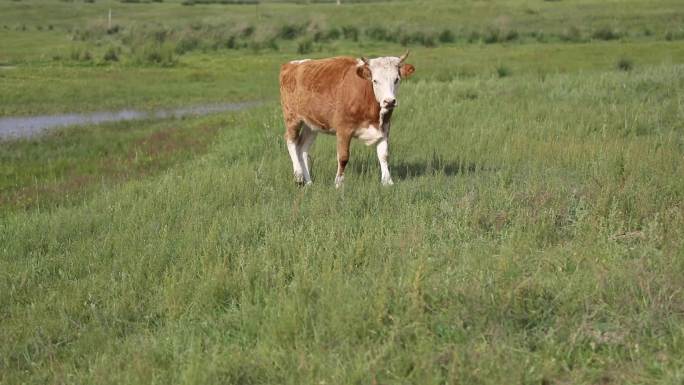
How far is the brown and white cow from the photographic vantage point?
948 centimetres

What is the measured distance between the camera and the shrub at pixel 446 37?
4747 centimetres

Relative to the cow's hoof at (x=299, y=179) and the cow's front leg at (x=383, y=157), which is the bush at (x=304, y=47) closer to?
the cow's hoof at (x=299, y=179)

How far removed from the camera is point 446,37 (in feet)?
157

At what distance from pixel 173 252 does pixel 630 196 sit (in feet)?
13.7

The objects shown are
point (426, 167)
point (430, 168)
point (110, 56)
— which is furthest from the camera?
point (110, 56)

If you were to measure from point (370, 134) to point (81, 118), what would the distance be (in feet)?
57.6

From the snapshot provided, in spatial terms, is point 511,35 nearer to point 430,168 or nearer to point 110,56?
point 110,56

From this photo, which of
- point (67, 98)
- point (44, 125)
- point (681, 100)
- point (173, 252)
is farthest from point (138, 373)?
point (67, 98)

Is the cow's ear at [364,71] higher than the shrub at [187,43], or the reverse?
the cow's ear at [364,71]

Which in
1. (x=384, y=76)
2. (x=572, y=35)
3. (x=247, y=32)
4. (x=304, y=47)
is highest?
(x=384, y=76)

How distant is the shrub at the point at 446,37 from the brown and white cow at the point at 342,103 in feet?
123

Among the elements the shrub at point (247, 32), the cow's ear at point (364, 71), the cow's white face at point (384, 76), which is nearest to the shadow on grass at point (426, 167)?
the cow's white face at point (384, 76)

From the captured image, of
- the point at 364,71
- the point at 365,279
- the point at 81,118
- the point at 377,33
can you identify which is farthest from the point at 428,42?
the point at 365,279

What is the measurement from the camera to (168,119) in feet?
80.1
